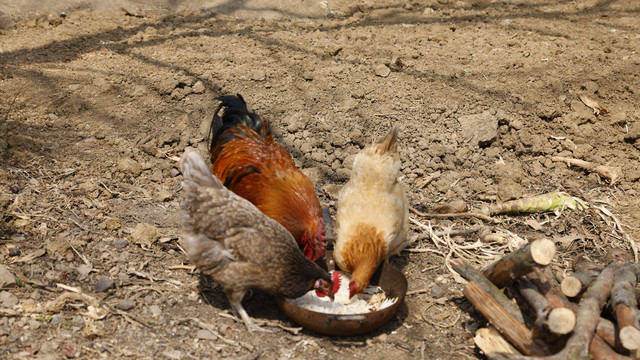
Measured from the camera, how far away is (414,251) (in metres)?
4.45

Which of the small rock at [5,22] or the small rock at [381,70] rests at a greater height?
the small rock at [5,22]

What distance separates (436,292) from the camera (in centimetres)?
398

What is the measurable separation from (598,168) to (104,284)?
4.95 metres

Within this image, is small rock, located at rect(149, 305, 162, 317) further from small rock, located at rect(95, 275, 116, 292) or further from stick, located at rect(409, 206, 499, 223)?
stick, located at rect(409, 206, 499, 223)

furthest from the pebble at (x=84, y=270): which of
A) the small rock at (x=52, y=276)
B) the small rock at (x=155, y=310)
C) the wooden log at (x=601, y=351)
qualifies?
the wooden log at (x=601, y=351)

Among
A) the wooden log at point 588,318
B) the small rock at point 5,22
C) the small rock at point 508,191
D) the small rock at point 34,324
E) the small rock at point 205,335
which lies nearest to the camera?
the wooden log at point 588,318

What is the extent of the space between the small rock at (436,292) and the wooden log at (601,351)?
1.20m

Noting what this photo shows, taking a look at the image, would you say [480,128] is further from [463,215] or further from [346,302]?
[346,302]

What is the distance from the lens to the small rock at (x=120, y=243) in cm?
402

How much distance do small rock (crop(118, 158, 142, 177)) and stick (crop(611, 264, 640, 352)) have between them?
14.3 feet

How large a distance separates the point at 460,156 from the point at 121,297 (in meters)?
3.68

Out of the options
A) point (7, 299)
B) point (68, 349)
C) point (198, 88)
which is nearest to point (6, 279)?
point (7, 299)

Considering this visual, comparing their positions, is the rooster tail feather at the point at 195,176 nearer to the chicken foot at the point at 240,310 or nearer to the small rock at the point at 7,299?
the chicken foot at the point at 240,310

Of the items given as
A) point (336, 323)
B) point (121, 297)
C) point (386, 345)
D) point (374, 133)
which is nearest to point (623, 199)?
point (374, 133)
